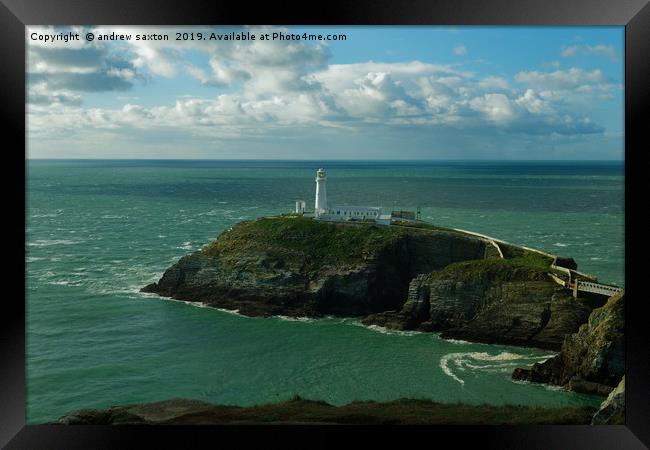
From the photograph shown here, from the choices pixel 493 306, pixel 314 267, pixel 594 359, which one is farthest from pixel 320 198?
pixel 594 359

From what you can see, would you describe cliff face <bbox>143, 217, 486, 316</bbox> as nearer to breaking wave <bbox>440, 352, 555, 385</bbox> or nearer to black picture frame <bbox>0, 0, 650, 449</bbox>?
breaking wave <bbox>440, 352, 555, 385</bbox>

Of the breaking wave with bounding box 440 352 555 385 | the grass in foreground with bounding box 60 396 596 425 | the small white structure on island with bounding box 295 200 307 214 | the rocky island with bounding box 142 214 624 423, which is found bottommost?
the breaking wave with bounding box 440 352 555 385

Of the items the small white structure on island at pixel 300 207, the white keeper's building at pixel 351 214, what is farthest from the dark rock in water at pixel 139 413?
the small white structure on island at pixel 300 207

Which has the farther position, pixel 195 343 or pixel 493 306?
pixel 493 306

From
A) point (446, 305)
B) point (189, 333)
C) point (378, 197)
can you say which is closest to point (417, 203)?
point (378, 197)

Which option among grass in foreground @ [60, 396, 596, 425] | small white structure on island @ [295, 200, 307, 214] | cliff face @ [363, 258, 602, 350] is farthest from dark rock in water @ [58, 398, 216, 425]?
small white structure on island @ [295, 200, 307, 214]

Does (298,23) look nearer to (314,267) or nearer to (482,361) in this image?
(482,361)

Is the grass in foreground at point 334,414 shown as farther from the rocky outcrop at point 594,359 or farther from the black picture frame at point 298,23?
the rocky outcrop at point 594,359
